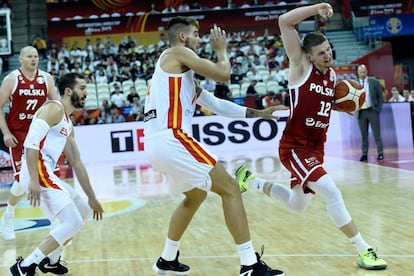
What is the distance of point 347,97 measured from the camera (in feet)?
A: 17.6

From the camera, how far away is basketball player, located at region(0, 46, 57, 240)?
695 centimetres

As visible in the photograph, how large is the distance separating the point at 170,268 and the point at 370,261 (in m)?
1.49

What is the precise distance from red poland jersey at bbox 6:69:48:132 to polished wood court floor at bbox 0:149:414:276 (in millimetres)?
1241

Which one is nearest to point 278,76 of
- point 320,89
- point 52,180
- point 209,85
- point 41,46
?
point 209,85

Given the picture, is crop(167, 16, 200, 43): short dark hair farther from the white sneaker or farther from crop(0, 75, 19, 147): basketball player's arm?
the white sneaker

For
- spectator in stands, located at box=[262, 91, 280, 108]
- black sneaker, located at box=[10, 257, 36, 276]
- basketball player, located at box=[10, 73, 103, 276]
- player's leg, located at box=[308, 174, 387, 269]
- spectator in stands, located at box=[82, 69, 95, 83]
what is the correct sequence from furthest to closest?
spectator in stands, located at box=[82, 69, 95, 83] < spectator in stands, located at box=[262, 91, 280, 108] < player's leg, located at box=[308, 174, 387, 269] < black sneaker, located at box=[10, 257, 36, 276] < basketball player, located at box=[10, 73, 103, 276]

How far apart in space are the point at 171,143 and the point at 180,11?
74.5 feet

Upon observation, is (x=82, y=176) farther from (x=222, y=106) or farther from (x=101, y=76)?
(x=101, y=76)

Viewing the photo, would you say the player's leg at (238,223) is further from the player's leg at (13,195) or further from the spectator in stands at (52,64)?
the spectator in stands at (52,64)

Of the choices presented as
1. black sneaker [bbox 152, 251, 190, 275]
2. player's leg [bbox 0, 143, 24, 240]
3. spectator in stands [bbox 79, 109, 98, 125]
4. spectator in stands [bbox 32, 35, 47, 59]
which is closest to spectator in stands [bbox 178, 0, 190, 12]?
spectator in stands [bbox 32, 35, 47, 59]

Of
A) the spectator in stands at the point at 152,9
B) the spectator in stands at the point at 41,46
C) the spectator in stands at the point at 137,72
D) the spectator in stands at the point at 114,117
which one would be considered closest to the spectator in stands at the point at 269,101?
the spectator in stands at the point at 114,117

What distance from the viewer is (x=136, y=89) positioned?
2105 centimetres

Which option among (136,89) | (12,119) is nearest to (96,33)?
(136,89)

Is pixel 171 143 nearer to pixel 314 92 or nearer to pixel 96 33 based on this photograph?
pixel 314 92
